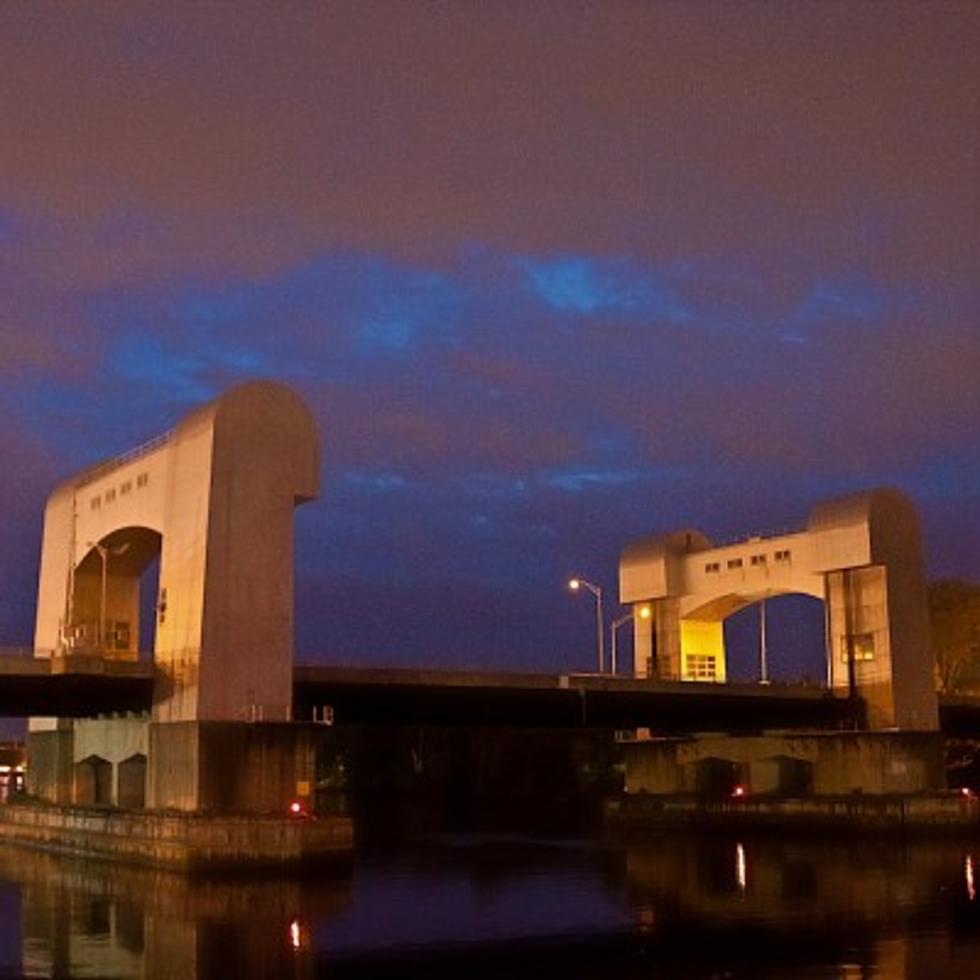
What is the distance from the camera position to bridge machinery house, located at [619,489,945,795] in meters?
90.1

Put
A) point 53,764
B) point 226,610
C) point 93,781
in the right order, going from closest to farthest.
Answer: point 226,610 < point 93,781 < point 53,764

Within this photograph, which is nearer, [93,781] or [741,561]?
[93,781]

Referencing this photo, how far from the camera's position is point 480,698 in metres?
80.7

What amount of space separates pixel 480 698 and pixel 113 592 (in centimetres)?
2255

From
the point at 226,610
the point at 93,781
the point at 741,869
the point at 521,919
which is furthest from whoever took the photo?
the point at 93,781

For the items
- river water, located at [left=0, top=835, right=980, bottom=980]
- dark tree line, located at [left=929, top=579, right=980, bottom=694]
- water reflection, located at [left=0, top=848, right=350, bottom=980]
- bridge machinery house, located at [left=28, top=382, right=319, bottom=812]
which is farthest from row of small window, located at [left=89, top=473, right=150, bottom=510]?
dark tree line, located at [left=929, top=579, right=980, bottom=694]

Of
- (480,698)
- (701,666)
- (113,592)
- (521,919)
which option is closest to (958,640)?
(701,666)

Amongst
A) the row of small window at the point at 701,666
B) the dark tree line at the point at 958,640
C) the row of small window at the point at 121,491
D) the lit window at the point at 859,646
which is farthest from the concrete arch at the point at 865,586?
the row of small window at the point at 121,491

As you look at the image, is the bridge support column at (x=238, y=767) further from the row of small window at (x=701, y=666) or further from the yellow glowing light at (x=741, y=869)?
the row of small window at (x=701, y=666)

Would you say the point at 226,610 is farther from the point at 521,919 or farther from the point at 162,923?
the point at 521,919

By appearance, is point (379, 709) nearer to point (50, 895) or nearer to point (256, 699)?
point (256, 699)

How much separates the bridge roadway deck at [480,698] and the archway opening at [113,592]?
830 centimetres

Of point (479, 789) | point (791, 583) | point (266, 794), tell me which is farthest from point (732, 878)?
point (479, 789)

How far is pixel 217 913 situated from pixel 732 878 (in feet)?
74.2
